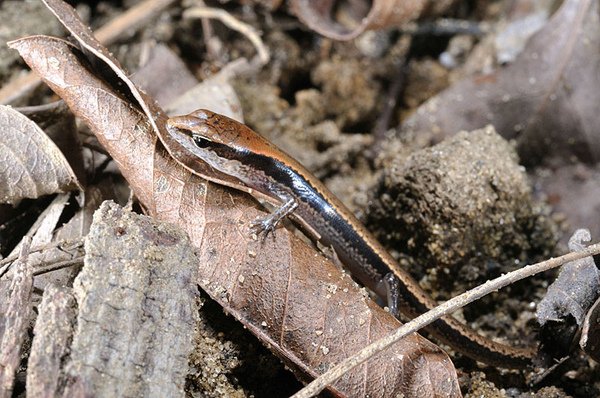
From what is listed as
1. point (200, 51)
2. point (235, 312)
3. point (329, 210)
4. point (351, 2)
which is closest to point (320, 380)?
point (235, 312)

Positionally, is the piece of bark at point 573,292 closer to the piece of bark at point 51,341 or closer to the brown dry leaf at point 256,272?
the brown dry leaf at point 256,272

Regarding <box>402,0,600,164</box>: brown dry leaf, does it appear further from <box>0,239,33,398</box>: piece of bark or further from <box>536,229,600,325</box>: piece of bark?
<box>0,239,33,398</box>: piece of bark

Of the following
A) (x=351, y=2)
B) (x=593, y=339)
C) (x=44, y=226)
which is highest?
(x=351, y=2)

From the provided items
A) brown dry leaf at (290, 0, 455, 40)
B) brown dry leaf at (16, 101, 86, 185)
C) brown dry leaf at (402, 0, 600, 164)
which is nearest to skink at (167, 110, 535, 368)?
brown dry leaf at (16, 101, 86, 185)

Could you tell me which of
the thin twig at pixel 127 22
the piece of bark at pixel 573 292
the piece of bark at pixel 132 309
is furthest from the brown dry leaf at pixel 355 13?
the piece of bark at pixel 132 309

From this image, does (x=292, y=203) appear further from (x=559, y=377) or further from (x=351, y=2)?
(x=351, y=2)

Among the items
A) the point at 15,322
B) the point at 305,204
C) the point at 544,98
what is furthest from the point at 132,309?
the point at 544,98
